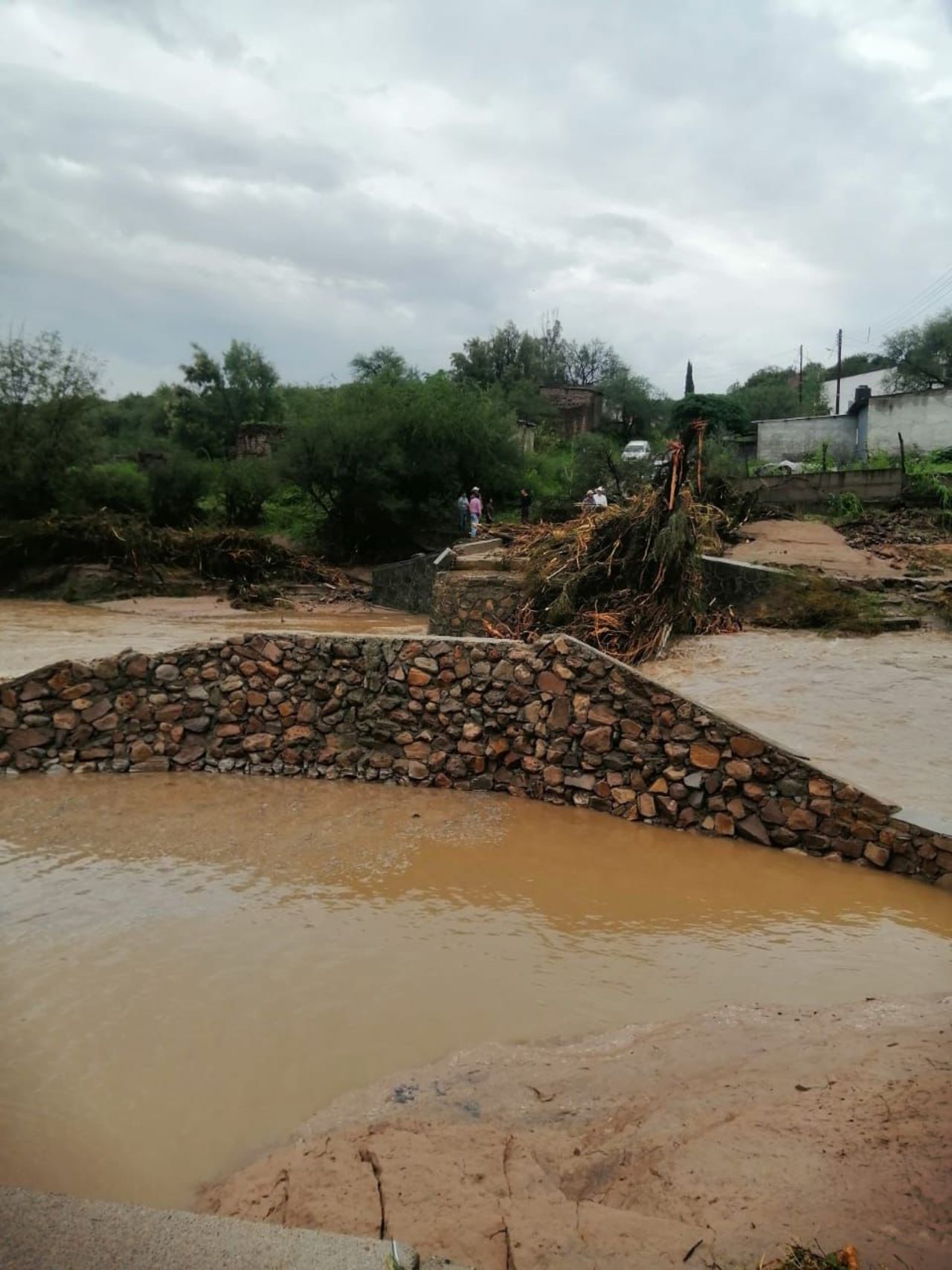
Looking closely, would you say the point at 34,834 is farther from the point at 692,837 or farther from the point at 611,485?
the point at 611,485

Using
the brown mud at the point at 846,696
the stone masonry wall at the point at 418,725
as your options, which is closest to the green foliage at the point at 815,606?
the brown mud at the point at 846,696

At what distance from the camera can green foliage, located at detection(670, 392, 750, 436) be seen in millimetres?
44750

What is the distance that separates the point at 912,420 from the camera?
31641 mm


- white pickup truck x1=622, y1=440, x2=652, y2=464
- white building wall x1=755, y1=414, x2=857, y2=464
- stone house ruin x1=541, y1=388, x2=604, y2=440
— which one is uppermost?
stone house ruin x1=541, y1=388, x2=604, y2=440

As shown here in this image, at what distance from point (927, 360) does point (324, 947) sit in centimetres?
5206

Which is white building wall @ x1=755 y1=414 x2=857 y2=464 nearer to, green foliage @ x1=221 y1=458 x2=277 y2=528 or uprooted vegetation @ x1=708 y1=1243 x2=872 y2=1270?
green foliage @ x1=221 y1=458 x2=277 y2=528

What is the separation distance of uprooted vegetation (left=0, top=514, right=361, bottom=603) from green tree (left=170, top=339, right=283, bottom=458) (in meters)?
15.9

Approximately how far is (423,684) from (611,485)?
17856 mm

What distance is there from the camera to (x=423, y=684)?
29.7 ft

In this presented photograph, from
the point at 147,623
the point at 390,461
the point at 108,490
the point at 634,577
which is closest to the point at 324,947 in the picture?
the point at 634,577

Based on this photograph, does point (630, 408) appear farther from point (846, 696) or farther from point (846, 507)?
point (846, 696)

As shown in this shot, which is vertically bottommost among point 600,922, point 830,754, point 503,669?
point 600,922

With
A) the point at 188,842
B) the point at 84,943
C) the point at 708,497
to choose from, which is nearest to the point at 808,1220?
the point at 84,943

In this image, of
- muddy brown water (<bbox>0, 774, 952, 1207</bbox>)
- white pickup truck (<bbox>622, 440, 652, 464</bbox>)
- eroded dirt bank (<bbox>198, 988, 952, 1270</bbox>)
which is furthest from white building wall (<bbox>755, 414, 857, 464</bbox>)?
eroded dirt bank (<bbox>198, 988, 952, 1270</bbox>)
